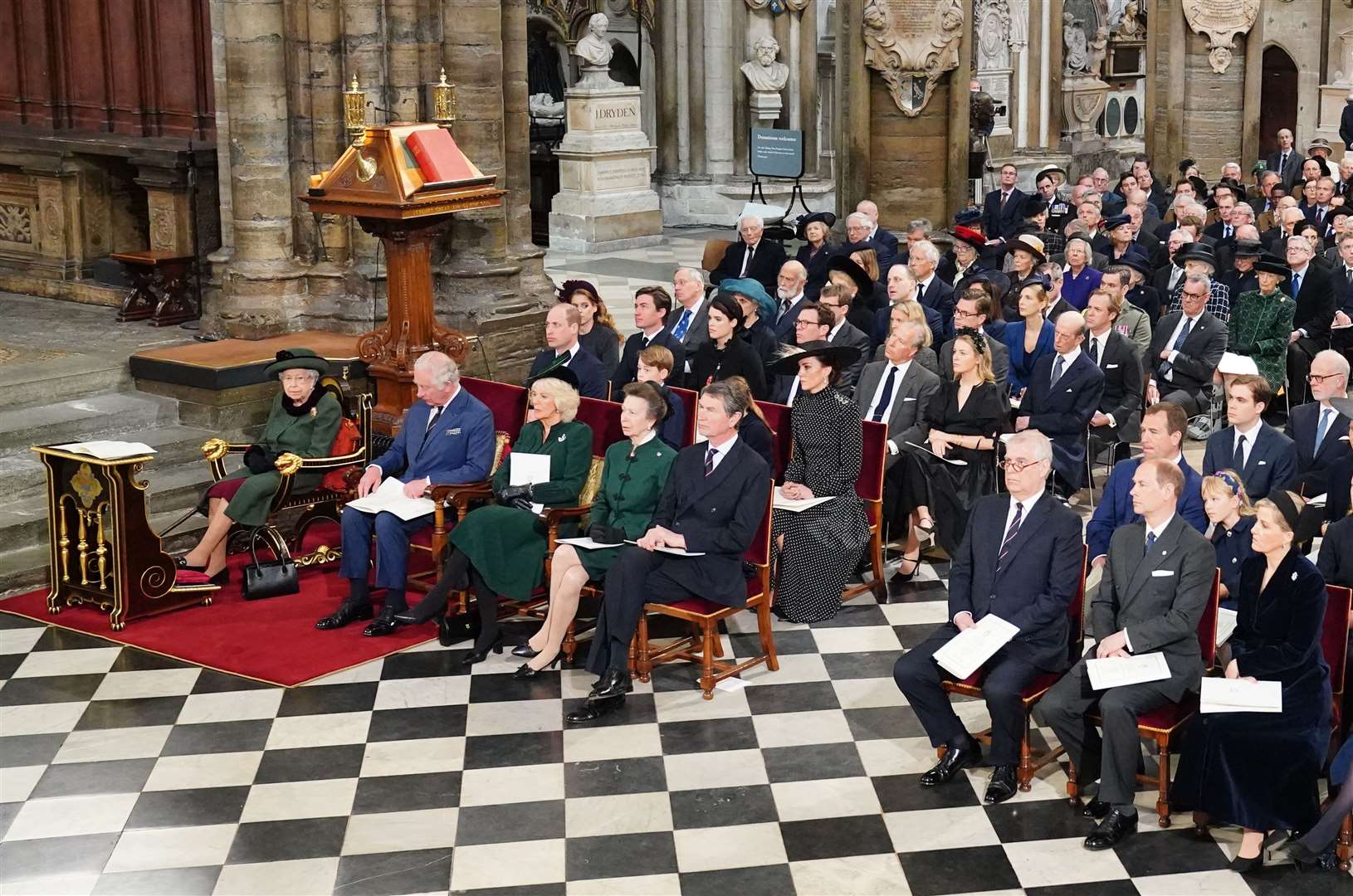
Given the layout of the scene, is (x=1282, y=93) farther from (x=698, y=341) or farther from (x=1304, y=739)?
(x=1304, y=739)

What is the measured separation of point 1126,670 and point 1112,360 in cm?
413

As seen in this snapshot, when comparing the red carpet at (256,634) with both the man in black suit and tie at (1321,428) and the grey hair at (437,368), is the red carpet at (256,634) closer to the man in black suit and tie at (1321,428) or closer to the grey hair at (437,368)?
the grey hair at (437,368)

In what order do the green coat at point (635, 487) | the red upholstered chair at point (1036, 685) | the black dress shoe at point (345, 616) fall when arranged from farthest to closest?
the black dress shoe at point (345, 616)
the green coat at point (635, 487)
the red upholstered chair at point (1036, 685)

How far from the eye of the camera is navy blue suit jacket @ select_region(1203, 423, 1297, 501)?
8.00 m

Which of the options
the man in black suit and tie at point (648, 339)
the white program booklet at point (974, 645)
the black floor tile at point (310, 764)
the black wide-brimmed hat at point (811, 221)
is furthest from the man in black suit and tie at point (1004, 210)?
the black floor tile at point (310, 764)

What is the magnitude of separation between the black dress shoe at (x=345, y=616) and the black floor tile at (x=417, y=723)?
107cm

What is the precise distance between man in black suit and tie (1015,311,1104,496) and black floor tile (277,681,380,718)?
12.3ft

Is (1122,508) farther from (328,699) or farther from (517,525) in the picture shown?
(328,699)

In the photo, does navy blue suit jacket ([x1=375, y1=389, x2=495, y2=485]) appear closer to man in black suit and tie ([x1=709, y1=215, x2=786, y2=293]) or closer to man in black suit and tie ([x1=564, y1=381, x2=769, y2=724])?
man in black suit and tie ([x1=564, y1=381, x2=769, y2=724])

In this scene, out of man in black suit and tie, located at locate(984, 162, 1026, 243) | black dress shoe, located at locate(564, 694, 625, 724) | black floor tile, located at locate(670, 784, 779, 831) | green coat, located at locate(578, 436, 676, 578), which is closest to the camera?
black floor tile, located at locate(670, 784, 779, 831)

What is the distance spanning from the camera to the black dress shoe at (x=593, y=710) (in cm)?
723

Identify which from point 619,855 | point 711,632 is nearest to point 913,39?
point 711,632

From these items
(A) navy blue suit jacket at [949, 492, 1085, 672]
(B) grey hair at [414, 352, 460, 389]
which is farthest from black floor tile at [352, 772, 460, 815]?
(B) grey hair at [414, 352, 460, 389]

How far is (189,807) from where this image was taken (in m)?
6.48
